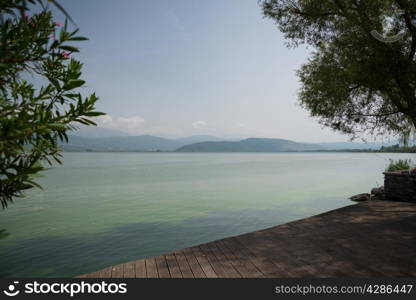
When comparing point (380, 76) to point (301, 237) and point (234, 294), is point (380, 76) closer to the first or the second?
point (301, 237)

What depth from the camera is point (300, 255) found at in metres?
5.13

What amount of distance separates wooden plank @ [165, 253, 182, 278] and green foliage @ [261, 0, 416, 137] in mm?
7445

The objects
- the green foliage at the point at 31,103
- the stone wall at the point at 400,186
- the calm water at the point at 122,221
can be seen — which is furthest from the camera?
the stone wall at the point at 400,186

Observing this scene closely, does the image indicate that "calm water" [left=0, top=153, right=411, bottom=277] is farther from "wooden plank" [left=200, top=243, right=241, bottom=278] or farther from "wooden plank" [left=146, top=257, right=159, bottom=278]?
"wooden plank" [left=200, top=243, right=241, bottom=278]

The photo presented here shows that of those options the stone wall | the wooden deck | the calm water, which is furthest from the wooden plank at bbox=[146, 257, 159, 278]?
the stone wall

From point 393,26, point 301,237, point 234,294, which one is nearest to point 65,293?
point 234,294

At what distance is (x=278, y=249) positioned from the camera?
5.45 meters

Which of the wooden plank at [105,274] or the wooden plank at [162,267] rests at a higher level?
the wooden plank at [162,267]

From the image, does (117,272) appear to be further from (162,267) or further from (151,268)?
(162,267)

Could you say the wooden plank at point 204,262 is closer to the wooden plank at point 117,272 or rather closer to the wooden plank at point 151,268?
the wooden plank at point 151,268

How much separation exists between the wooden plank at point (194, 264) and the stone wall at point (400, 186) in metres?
9.73

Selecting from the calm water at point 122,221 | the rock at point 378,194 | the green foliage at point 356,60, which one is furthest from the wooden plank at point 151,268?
the rock at point 378,194

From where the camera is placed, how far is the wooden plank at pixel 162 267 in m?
4.34

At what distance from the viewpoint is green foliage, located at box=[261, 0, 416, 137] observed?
8.81 m
